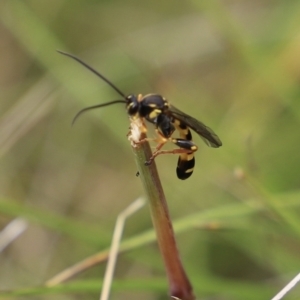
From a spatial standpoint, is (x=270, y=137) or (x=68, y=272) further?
(x=270, y=137)

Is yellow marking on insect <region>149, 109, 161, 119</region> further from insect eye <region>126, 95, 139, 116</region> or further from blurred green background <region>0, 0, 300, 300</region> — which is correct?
blurred green background <region>0, 0, 300, 300</region>

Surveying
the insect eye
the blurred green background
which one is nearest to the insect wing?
the insect eye

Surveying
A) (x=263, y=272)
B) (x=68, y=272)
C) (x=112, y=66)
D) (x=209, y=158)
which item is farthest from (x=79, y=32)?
(x=68, y=272)

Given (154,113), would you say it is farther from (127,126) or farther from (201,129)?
(127,126)

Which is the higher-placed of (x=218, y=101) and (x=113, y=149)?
(x=218, y=101)

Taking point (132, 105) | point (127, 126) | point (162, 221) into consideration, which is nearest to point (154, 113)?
point (132, 105)

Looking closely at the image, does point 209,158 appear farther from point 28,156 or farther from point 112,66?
point 28,156

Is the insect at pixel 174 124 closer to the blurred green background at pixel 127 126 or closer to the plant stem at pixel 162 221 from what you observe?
the blurred green background at pixel 127 126
